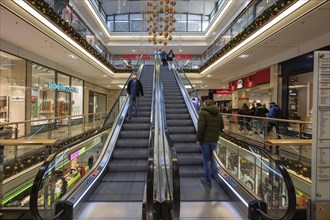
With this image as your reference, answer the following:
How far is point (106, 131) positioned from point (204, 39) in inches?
762

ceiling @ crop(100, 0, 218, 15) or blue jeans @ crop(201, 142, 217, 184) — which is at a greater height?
ceiling @ crop(100, 0, 218, 15)

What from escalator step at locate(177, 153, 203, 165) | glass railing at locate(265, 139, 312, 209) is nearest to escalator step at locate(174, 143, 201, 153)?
escalator step at locate(177, 153, 203, 165)

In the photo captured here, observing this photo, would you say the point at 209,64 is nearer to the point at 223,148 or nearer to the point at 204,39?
the point at 204,39

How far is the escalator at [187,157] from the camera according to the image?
404cm

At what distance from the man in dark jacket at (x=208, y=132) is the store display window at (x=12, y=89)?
31.1ft

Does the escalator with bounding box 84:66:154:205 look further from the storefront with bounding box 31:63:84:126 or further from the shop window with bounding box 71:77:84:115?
the shop window with bounding box 71:77:84:115

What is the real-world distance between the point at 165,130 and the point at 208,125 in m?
1.25

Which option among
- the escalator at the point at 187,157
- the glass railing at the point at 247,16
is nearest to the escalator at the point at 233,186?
the escalator at the point at 187,157

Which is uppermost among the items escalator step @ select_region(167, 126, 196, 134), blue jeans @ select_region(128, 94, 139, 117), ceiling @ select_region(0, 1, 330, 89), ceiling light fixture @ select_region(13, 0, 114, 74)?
ceiling light fixture @ select_region(13, 0, 114, 74)

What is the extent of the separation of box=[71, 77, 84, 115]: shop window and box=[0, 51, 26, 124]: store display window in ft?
21.4

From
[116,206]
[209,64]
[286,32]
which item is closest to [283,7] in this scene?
[286,32]

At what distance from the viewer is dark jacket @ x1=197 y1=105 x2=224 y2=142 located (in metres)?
4.44

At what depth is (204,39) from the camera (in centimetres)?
2348

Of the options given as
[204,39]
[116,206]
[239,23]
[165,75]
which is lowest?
[116,206]
